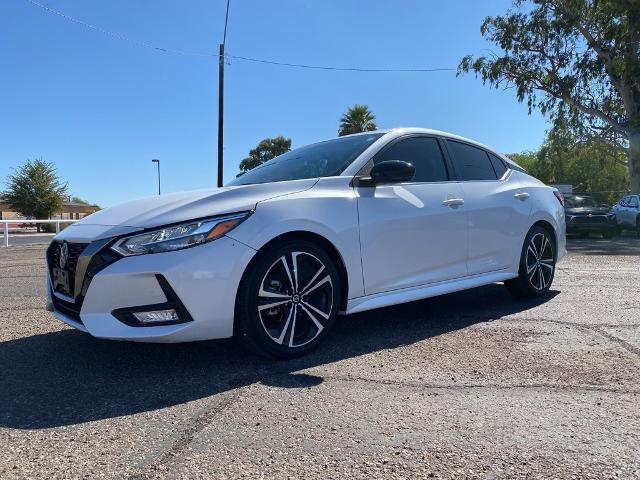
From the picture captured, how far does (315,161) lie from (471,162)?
166 cm

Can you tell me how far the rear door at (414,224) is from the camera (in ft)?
12.8

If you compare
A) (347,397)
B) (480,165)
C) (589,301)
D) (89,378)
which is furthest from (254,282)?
(589,301)

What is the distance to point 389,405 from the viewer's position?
2.75 m

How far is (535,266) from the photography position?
5.45 meters

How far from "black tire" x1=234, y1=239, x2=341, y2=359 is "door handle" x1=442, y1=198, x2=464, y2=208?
135 centimetres

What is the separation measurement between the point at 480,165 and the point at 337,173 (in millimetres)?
1886

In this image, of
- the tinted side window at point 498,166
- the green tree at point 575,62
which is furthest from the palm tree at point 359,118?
the tinted side window at point 498,166

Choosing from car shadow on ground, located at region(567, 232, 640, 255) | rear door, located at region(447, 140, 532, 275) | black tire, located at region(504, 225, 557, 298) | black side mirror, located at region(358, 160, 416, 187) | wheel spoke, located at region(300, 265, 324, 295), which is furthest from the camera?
car shadow on ground, located at region(567, 232, 640, 255)

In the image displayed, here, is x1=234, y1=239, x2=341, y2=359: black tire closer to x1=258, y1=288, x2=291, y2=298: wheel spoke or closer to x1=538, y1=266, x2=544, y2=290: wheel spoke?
x1=258, y1=288, x2=291, y2=298: wheel spoke

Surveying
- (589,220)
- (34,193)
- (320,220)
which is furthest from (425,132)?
(34,193)

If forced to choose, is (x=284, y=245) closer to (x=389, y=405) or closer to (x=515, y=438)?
(x=389, y=405)

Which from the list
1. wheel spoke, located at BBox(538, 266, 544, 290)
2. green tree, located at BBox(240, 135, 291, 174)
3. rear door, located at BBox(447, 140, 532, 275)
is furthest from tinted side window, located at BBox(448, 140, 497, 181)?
green tree, located at BBox(240, 135, 291, 174)

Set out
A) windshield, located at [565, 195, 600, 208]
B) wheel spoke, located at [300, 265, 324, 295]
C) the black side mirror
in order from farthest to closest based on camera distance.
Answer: windshield, located at [565, 195, 600, 208]
the black side mirror
wheel spoke, located at [300, 265, 324, 295]

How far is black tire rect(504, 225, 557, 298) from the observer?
5328 mm
